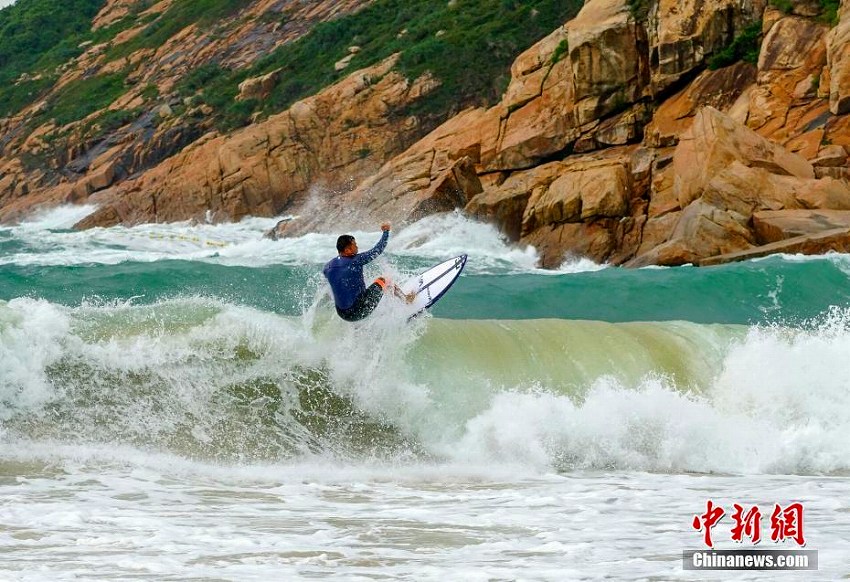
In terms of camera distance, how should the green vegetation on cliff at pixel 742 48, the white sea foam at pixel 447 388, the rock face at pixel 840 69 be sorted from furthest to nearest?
the green vegetation on cliff at pixel 742 48
the rock face at pixel 840 69
the white sea foam at pixel 447 388

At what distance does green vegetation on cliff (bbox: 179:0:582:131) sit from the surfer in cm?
3159

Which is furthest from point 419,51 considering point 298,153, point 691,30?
point 691,30

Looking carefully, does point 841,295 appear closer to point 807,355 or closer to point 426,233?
point 807,355

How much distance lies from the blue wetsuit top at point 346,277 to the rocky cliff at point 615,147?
503 inches

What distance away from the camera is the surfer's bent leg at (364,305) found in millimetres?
12445

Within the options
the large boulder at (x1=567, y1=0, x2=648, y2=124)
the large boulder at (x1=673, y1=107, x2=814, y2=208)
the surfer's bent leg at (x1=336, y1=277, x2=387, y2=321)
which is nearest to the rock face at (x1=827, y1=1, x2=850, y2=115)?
the large boulder at (x1=673, y1=107, x2=814, y2=208)

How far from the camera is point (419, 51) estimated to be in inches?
1795

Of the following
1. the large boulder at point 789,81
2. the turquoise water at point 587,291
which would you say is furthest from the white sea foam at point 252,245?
the large boulder at point 789,81

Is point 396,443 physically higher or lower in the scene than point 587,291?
lower

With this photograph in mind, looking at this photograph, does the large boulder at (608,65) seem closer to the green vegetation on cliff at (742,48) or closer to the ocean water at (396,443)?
the green vegetation on cliff at (742,48)

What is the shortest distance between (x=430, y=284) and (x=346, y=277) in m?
3.01

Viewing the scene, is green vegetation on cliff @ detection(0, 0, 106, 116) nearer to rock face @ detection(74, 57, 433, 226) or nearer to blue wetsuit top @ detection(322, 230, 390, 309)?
rock face @ detection(74, 57, 433, 226)

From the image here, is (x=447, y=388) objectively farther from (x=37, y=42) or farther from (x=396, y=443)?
(x=37, y=42)

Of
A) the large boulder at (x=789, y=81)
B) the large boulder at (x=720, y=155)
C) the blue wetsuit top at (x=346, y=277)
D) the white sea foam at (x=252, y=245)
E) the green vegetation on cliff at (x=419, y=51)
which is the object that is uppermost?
the green vegetation on cliff at (x=419, y=51)
